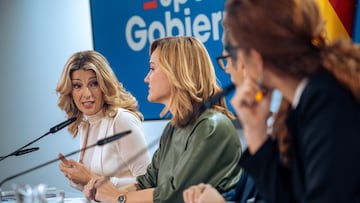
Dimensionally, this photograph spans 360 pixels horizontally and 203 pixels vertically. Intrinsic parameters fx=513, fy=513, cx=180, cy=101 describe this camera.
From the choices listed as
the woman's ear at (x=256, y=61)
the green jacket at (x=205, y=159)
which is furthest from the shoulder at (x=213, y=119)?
the woman's ear at (x=256, y=61)

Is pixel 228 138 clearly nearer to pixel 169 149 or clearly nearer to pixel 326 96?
pixel 169 149

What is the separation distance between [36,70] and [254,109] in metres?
2.06

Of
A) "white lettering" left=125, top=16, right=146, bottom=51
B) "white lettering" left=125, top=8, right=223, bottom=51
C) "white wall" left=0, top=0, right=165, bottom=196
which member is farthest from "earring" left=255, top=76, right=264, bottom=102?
"white wall" left=0, top=0, right=165, bottom=196

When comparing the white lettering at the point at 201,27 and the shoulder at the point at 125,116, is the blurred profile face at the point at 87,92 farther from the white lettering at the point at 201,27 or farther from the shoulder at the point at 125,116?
the white lettering at the point at 201,27

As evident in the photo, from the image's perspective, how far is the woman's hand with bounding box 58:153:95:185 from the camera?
186cm

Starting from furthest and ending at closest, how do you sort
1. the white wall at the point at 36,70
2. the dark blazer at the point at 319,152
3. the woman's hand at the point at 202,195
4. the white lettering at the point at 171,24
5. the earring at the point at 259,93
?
the white wall at the point at 36,70, the white lettering at the point at 171,24, the woman's hand at the point at 202,195, the earring at the point at 259,93, the dark blazer at the point at 319,152

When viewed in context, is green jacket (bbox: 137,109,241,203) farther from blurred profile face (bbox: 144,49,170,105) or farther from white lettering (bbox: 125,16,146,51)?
white lettering (bbox: 125,16,146,51)

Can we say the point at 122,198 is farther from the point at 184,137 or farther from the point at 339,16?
the point at 339,16

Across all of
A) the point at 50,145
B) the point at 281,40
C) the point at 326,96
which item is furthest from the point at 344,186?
the point at 50,145

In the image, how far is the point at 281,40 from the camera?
2.95 feet

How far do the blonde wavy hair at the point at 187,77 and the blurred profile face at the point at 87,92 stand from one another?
0.43 metres

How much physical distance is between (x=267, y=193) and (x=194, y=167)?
1.88ft

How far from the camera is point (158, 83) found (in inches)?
68.7

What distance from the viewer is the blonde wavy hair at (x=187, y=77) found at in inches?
66.1
